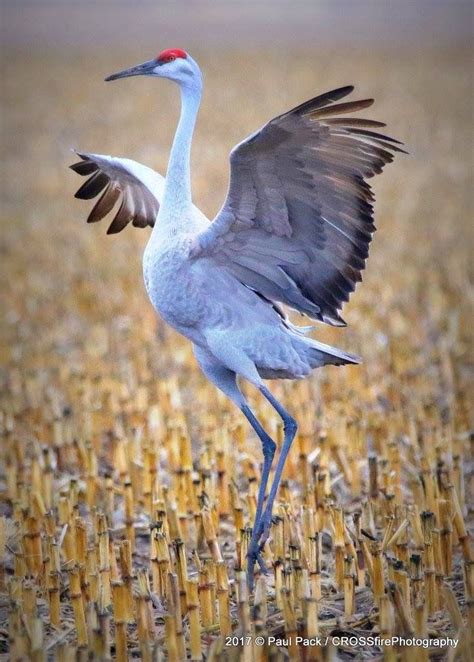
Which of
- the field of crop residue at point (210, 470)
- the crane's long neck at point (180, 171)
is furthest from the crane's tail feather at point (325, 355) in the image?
the crane's long neck at point (180, 171)

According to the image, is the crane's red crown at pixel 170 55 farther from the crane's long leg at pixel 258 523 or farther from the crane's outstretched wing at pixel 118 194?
the crane's long leg at pixel 258 523

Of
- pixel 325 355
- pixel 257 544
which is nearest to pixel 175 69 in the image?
pixel 325 355

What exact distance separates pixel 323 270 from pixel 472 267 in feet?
18.2

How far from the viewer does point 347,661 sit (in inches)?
147

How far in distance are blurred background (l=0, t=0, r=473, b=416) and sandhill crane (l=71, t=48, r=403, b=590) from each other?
9.29 ft

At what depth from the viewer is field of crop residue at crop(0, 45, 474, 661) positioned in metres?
3.80

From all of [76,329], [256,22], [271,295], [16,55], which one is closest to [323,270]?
[271,295]

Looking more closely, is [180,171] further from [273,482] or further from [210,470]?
[210,470]

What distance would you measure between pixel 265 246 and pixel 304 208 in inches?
9.4

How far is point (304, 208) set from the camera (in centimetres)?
439

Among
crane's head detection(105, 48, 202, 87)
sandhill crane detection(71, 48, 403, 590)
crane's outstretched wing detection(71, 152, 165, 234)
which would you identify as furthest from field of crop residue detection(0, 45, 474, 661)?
crane's head detection(105, 48, 202, 87)

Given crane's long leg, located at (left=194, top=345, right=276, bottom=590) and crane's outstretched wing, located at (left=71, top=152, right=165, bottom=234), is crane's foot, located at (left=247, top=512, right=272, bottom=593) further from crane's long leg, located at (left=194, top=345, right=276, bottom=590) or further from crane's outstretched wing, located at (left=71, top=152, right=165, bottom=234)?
crane's outstretched wing, located at (left=71, top=152, right=165, bottom=234)

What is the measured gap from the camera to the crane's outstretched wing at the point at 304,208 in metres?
4.11

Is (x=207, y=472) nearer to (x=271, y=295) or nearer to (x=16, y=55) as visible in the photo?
(x=271, y=295)
